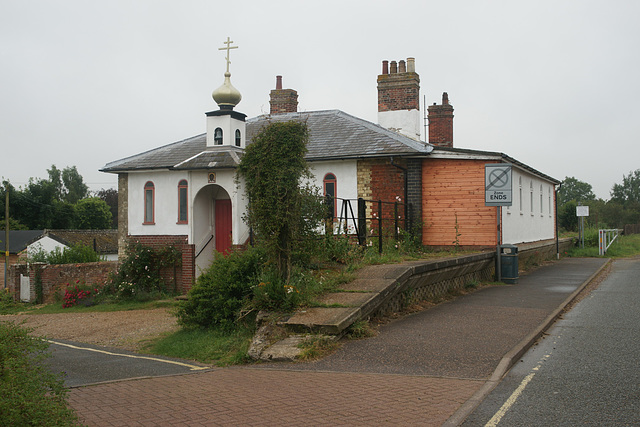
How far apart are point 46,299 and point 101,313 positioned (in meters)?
6.08

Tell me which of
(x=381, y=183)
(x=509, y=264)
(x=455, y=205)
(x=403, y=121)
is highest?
(x=403, y=121)

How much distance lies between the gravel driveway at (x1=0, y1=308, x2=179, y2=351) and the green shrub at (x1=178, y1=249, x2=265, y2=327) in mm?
1242

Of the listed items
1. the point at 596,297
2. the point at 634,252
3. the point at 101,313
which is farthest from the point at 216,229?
the point at 634,252

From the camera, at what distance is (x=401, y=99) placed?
2303 centimetres

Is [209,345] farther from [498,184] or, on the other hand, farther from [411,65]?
[411,65]

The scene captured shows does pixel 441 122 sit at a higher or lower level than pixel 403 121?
higher

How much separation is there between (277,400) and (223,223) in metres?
14.5

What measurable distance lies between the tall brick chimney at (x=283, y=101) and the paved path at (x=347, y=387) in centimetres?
1716

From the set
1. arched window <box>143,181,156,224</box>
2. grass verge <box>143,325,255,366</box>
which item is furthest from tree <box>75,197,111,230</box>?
grass verge <box>143,325,255,366</box>

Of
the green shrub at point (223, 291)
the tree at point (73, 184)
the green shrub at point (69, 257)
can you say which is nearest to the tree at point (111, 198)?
the tree at point (73, 184)

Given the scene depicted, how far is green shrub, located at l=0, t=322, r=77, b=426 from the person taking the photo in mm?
3880

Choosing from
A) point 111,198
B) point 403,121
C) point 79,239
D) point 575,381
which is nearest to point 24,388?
point 575,381

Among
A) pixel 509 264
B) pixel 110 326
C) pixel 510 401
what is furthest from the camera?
pixel 509 264

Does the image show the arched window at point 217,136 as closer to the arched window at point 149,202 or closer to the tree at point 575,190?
the arched window at point 149,202
